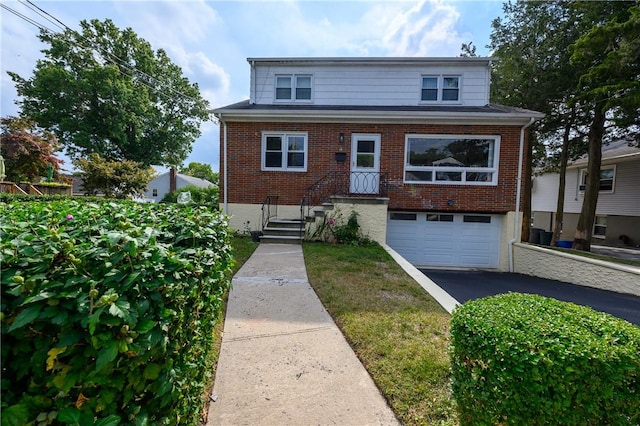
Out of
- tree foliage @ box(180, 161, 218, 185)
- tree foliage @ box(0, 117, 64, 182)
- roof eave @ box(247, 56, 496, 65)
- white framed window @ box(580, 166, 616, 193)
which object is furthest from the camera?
tree foliage @ box(180, 161, 218, 185)

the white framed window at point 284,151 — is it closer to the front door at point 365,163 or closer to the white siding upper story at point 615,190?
the front door at point 365,163

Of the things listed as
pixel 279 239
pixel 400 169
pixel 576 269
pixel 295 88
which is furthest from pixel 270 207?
pixel 576 269

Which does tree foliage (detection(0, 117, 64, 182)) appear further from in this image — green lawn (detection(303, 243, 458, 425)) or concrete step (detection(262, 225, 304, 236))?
green lawn (detection(303, 243, 458, 425))

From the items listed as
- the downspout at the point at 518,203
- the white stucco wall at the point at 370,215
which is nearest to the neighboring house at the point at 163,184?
the white stucco wall at the point at 370,215

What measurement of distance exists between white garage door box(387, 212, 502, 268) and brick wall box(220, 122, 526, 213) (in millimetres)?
436

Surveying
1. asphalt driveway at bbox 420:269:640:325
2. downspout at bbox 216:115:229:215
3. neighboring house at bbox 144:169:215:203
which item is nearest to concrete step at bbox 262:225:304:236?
downspout at bbox 216:115:229:215

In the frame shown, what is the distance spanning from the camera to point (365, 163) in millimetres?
9977

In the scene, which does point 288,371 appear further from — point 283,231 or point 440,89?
point 440,89

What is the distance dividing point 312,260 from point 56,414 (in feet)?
18.4

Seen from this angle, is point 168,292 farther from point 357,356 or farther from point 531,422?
point 357,356

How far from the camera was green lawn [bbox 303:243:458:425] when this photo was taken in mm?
2270

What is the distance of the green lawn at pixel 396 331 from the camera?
2270 mm

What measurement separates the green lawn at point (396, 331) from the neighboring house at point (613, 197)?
17857mm

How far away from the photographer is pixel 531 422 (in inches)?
61.1
